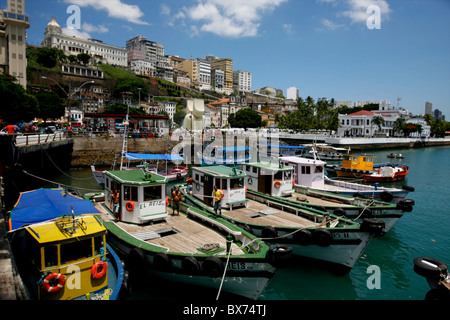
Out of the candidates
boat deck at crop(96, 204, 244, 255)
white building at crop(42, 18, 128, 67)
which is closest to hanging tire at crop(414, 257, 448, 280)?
boat deck at crop(96, 204, 244, 255)

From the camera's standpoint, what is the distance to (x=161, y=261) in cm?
970

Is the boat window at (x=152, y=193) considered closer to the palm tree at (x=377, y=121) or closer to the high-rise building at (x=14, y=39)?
the high-rise building at (x=14, y=39)

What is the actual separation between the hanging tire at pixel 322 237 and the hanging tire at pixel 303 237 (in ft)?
0.72

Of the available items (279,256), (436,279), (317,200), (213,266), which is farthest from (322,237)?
(317,200)

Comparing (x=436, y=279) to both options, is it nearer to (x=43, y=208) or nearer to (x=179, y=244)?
(x=179, y=244)

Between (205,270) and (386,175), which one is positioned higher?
(386,175)

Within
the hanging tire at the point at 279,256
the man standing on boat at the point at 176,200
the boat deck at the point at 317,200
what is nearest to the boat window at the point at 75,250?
the hanging tire at the point at 279,256

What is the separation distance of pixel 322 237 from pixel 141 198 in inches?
304

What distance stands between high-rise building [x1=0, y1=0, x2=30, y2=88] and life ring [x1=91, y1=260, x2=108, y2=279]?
225ft

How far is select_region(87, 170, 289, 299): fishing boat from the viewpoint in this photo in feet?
29.9
